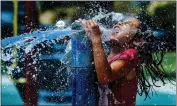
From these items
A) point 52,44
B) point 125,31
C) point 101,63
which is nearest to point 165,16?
point 125,31

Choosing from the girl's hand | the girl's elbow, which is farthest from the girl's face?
the girl's elbow

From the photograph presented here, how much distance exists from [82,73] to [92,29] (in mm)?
284

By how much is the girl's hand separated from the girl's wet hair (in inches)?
10.0

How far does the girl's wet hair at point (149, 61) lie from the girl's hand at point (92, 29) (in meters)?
0.25

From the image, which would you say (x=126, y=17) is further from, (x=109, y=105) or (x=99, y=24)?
(x=109, y=105)

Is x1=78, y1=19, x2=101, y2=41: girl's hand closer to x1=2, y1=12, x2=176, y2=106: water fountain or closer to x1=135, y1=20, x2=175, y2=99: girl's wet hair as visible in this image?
x1=2, y1=12, x2=176, y2=106: water fountain

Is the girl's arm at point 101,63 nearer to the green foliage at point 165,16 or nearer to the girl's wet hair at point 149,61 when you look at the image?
the girl's wet hair at point 149,61

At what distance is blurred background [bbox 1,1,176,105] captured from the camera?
2941 mm

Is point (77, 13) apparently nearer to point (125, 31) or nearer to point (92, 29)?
point (92, 29)

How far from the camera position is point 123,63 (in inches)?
114

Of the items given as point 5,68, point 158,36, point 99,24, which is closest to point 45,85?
point 5,68

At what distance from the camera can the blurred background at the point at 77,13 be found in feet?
9.65

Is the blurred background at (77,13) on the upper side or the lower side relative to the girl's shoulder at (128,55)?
upper

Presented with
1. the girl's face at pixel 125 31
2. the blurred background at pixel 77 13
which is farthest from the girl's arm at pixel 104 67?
the blurred background at pixel 77 13
